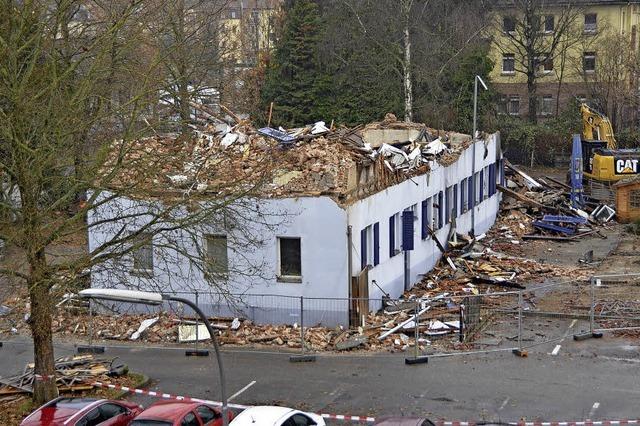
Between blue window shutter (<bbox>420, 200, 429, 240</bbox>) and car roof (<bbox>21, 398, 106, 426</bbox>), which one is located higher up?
blue window shutter (<bbox>420, 200, 429, 240</bbox>)

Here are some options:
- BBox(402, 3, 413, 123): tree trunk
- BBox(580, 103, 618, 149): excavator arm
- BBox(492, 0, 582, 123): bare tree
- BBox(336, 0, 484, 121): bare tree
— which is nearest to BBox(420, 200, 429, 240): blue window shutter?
BBox(402, 3, 413, 123): tree trunk

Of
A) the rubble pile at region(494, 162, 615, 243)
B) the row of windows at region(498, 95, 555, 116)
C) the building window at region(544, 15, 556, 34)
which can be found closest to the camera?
the rubble pile at region(494, 162, 615, 243)

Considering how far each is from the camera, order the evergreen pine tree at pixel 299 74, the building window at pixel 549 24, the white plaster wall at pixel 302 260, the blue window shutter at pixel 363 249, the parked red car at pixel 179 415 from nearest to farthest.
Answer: the parked red car at pixel 179 415, the white plaster wall at pixel 302 260, the blue window shutter at pixel 363 249, the evergreen pine tree at pixel 299 74, the building window at pixel 549 24

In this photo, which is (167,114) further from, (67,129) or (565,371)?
(565,371)

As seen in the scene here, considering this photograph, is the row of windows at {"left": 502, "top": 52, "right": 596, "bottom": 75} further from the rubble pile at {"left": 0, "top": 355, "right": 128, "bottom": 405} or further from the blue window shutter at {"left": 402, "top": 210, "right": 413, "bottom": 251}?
the rubble pile at {"left": 0, "top": 355, "right": 128, "bottom": 405}

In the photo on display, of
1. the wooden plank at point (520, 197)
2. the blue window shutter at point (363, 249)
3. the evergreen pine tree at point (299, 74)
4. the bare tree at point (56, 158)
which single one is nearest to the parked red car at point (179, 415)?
the bare tree at point (56, 158)

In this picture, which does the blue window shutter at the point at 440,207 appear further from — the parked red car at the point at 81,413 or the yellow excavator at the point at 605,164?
the parked red car at the point at 81,413

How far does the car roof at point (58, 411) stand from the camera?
16.9m

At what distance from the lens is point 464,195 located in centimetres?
3875

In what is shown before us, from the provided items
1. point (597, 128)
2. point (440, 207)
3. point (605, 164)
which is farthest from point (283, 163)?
point (597, 128)

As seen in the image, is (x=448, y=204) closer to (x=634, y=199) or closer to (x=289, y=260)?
(x=289, y=260)

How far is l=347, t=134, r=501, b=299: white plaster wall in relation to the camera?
2669 cm

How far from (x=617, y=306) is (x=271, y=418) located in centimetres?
1459

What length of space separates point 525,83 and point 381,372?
1952 inches
